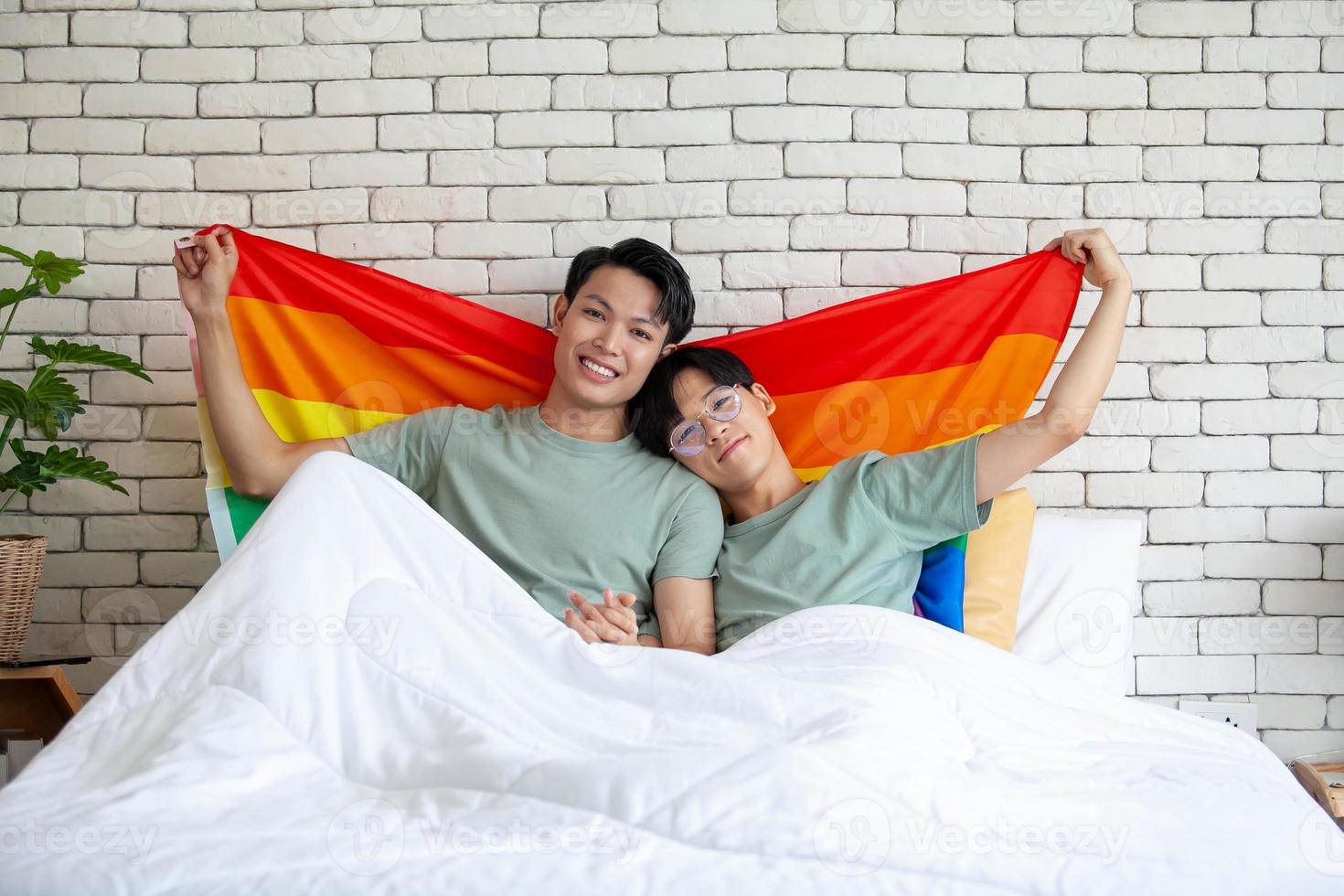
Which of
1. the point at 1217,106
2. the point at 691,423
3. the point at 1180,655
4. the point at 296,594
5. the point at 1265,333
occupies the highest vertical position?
the point at 1217,106

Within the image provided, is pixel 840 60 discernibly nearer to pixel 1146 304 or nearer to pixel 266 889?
pixel 1146 304

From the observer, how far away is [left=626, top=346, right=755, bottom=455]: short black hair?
182 cm

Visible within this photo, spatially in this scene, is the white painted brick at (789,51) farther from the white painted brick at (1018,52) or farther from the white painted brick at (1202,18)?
the white painted brick at (1202,18)

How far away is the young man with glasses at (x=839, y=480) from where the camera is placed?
165 cm

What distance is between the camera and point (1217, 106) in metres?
2.12

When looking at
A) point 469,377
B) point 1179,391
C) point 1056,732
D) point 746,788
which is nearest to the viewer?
point 746,788

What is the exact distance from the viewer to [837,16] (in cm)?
A: 212

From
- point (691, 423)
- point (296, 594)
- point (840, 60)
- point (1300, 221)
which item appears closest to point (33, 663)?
point (296, 594)

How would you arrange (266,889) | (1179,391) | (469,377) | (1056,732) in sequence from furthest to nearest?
(1179,391)
(469,377)
(1056,732)
(266,889)

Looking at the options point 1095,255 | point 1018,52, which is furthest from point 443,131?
point 1095,255

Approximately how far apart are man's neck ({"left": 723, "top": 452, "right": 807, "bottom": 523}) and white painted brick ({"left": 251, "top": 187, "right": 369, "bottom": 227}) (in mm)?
1099

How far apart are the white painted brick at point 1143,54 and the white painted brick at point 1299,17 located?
159mm

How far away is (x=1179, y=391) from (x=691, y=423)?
3.80 feet

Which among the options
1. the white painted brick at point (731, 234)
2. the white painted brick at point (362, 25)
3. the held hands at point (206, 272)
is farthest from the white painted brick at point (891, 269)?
the held hands at point (206, 272)
